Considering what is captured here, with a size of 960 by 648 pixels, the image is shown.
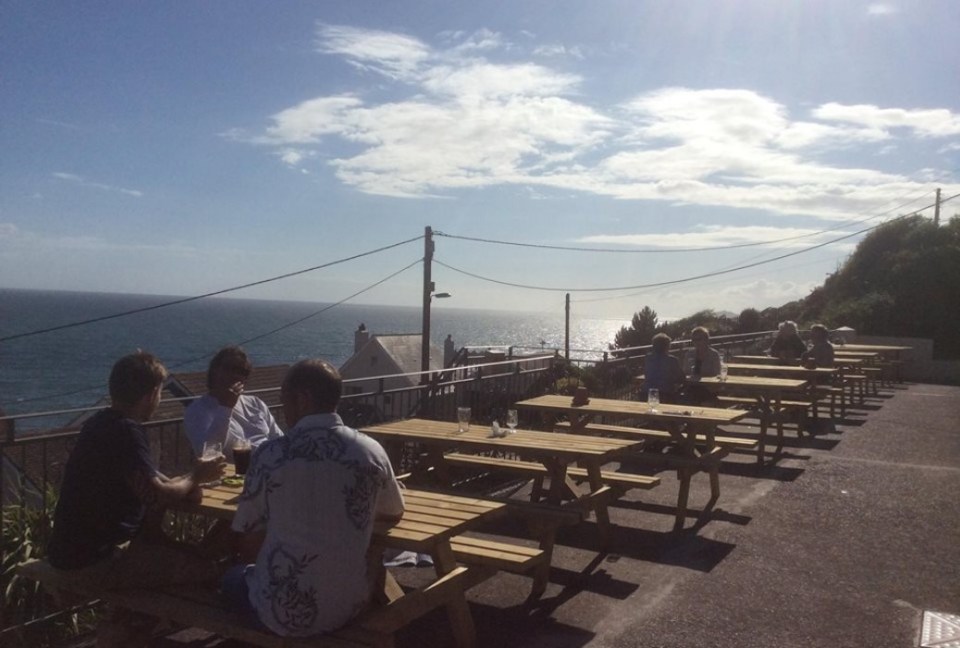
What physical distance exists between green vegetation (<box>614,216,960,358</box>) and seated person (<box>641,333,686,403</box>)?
56.4ft

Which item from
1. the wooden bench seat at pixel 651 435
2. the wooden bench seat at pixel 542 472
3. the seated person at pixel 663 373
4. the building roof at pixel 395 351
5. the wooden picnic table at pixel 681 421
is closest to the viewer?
the wooden bench seat at pixel 542 472

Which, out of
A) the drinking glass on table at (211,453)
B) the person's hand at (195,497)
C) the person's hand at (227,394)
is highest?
the person's hand at (227,394)

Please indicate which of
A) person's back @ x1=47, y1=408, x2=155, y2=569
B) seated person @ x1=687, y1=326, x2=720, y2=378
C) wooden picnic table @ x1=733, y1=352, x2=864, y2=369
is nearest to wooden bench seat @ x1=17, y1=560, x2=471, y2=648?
person's back @ x1=47, y1=408, x2=155, y2=569

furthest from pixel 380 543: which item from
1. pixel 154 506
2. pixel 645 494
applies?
pixel 645 494

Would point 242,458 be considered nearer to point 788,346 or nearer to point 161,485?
point 161,485

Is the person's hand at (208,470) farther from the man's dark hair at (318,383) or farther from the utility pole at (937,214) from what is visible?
the utility pole at (937,214)

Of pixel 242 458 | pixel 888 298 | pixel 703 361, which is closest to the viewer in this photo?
pixel 242 458

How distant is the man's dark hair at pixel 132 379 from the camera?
3.41 metres

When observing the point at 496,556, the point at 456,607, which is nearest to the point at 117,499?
the point at 456,607

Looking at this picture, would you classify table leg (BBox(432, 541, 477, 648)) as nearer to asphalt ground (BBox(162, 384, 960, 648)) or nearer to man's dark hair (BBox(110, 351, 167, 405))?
asphalt ground (BBox(162, 384, 960, 648))

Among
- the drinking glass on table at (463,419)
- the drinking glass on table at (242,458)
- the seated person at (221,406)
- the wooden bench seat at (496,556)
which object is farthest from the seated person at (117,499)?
the drinking glass on table at (463,419)

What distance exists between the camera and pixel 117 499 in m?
3.40

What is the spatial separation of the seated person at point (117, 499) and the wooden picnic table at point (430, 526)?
0.32 metres

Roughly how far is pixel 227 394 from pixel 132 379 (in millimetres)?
1268
